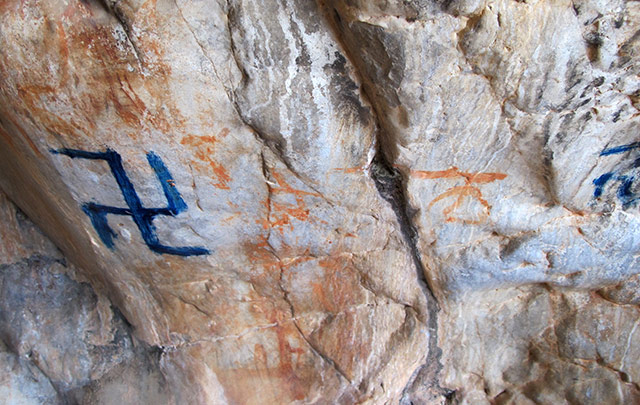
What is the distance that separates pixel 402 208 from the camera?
1.47 metres

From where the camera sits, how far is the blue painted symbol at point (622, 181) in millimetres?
1313

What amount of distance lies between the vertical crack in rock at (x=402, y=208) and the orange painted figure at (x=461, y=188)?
0.07 m

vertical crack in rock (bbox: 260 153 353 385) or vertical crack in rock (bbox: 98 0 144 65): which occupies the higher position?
vertical crack in rock (bbox: 98 0 144 65)

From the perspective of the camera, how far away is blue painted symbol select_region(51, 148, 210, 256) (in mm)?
1275

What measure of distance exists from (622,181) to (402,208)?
23.1 inches

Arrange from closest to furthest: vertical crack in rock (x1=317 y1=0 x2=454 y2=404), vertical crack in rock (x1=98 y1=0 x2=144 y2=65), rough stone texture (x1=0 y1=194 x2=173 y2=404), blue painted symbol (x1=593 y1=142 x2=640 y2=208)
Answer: vertical crack in rock (x1=98 y1=0 x2=144 y2=65), vertical crack in rock (x1=317 y1=0 x2=454 y2=404), blue painted symbol (x1=593 y1=142 x2=640 y2=208), rough stone texture (x1=0 y1=194 x2=173 y2=404)

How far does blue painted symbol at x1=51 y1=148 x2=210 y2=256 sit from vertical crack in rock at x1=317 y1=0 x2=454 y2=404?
1.69ft

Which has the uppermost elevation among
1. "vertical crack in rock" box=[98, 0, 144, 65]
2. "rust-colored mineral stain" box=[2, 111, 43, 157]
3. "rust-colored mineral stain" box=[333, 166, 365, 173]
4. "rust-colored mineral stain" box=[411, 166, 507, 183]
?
"vertical crack in rock" box=[98, 0, 144, 65]

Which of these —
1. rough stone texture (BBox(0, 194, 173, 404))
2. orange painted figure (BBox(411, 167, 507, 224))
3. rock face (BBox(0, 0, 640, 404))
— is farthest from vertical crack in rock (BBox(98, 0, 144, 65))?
rough stone texture (BBox(0, 194, 173, 404))

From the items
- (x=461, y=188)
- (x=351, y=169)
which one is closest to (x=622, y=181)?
(x=461, y=188)

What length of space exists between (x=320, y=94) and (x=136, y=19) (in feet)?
1.37

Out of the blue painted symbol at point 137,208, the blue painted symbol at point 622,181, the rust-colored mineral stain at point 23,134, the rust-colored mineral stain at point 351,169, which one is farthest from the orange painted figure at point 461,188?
the rust-colored mineral stain at point 23,134

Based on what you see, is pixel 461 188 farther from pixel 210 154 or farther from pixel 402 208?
pixel 210 154

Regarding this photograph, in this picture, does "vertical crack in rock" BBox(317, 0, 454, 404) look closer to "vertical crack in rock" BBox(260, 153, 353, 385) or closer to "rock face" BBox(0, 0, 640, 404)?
"rock face" BBox(0, 0, 640, 404)
